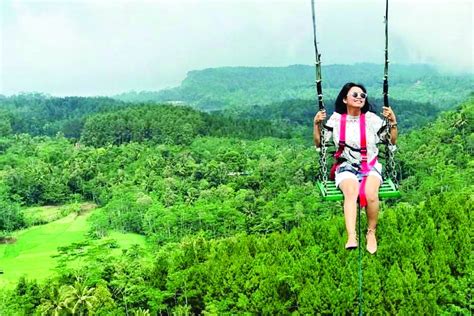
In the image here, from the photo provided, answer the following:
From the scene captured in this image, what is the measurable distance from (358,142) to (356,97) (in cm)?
55

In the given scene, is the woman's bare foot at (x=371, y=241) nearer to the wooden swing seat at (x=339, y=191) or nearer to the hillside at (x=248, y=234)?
the wooden swing seat at (x=339, y=191)

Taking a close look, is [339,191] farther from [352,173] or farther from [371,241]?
[371,241]

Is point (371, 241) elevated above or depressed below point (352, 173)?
below

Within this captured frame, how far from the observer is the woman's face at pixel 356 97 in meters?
7.02

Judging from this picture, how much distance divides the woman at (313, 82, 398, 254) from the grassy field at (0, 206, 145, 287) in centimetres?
3400

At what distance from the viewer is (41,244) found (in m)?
48.9

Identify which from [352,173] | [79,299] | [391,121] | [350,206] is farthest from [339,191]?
[79,299]

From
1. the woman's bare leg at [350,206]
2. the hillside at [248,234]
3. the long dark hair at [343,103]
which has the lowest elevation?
the hillside at [248,234]

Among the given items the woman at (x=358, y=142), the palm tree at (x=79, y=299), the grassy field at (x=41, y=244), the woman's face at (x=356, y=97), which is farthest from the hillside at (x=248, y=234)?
the woman's face at (x=356, y=97)

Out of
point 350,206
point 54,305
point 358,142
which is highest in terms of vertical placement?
point 358,142

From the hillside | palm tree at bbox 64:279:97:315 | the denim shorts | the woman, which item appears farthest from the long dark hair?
palm tree at bbox 64:279:97:315

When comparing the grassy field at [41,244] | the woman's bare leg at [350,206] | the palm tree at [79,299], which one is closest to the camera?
the woman's bare leg at [350,206]

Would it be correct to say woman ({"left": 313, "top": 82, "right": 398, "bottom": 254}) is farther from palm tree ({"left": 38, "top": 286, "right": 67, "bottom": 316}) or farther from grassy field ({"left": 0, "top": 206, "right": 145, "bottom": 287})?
grassy field ({"left": 0, "top": 206, "right": 145, "bottom": 287})

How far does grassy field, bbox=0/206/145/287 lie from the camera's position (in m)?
41.8
